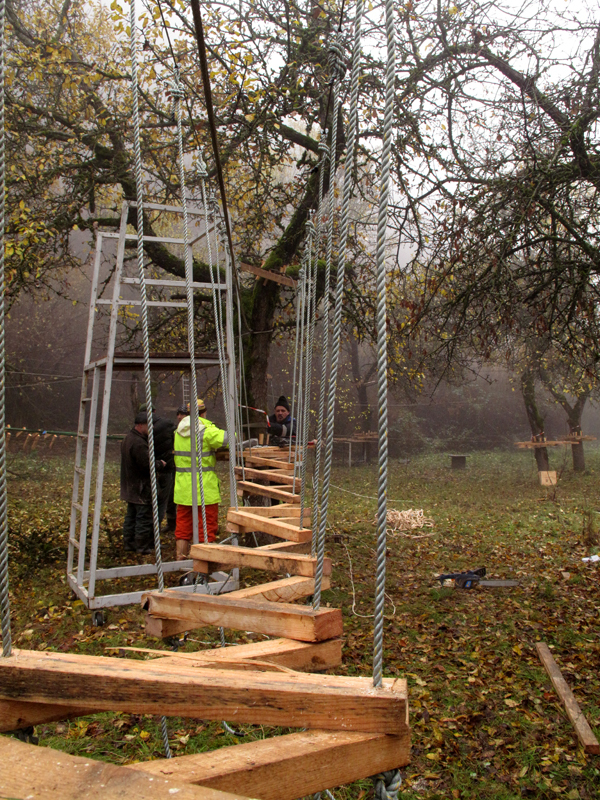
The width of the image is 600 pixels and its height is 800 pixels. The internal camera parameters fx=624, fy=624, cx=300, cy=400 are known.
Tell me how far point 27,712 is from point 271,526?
A: 77.1 inches

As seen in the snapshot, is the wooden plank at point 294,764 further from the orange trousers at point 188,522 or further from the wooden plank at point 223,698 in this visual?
the orange trousers at point 188,522

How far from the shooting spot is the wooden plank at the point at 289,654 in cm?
165

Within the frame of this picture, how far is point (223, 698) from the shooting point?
1.22 meters

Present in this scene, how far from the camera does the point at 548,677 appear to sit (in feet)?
13.0

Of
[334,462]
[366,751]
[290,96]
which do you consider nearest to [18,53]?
[290,96]

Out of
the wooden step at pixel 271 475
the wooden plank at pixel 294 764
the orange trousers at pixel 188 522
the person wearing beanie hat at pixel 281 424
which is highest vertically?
the person wearing beanie hat at pixel 281 424

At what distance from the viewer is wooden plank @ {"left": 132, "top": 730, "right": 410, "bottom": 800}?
1160 millimetres

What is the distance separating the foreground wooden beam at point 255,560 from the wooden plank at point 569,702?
1.79 m

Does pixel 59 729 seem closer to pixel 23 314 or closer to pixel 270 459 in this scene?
pixel 270 459

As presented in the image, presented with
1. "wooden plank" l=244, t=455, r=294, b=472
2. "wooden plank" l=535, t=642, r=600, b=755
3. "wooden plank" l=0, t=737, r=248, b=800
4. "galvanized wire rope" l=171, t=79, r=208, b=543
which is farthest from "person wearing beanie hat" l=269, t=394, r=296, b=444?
"wooden plank" l=0, t=737, r=248, b=800

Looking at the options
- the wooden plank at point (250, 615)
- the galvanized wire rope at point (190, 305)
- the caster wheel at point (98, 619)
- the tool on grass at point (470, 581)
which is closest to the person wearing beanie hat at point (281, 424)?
the tool on grass at point (470, 581)

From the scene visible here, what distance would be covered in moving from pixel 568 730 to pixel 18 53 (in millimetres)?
7520

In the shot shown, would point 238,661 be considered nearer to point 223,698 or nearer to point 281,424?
point 223,698

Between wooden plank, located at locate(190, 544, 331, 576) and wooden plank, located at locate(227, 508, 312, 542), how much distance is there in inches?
13.2
